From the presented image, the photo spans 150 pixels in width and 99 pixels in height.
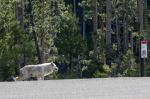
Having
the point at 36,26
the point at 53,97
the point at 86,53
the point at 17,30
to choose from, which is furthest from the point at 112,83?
the point at 86,53

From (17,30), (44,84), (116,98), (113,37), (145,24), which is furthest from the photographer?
(113,37)

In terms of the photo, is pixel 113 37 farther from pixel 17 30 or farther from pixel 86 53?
pixel 17 30

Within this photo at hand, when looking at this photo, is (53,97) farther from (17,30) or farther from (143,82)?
(17,30)

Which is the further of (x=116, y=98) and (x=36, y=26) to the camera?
(x=36, y=26)

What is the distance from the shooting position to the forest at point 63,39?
29.2 metres

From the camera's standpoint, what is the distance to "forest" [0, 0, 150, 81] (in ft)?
95.8

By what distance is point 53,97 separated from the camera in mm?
10547

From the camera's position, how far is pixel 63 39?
36.5 metres

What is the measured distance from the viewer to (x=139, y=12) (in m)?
Result: 38.3

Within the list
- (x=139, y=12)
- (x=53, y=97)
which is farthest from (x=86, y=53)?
(x=53, y=97)

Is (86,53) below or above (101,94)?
below

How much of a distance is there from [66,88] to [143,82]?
6.62 feet

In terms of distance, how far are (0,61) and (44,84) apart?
A: 13.5m

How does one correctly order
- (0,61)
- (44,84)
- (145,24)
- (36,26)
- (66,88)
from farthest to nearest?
(145,24) → (36,26) → (0,61) → (44,84) → (66,88)
